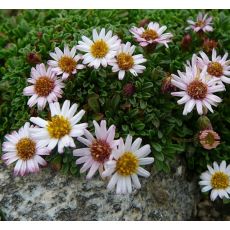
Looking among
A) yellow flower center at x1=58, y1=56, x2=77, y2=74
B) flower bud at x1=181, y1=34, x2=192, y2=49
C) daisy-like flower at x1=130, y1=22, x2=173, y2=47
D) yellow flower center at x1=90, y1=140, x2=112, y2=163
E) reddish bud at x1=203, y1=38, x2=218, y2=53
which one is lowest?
yellow flower center at x1=90, y1=140, x2=112, y2=163

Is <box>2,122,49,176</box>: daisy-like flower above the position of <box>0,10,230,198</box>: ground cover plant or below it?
below

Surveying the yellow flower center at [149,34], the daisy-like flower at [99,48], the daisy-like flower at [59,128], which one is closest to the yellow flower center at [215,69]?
the yellow flower center at [149,34]

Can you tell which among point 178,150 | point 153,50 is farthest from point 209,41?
point 178,150

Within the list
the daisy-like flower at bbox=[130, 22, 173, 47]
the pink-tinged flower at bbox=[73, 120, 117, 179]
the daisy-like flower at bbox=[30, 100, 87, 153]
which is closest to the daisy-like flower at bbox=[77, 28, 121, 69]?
the daisy-like flower at bbox=[130, 22, 173, 47]

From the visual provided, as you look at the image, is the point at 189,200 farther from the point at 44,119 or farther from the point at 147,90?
the point at 44,119

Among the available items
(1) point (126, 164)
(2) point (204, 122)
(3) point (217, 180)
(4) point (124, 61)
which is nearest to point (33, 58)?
(4) point (124, 61)

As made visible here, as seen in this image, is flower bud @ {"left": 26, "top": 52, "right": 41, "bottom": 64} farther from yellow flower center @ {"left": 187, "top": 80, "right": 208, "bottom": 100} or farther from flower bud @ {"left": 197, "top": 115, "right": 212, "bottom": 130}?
flower bud @ {"left": 197, "top": 115, "right": 212, "bottom": 130}
